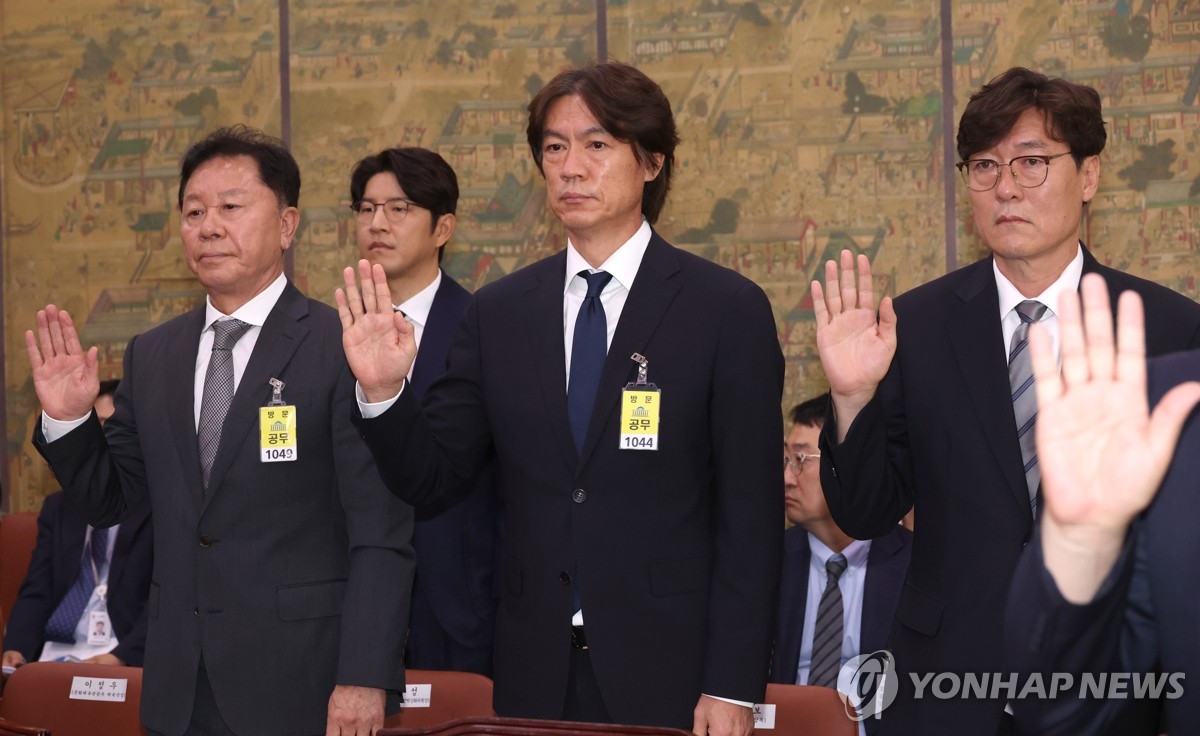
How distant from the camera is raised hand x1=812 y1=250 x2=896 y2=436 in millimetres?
2217

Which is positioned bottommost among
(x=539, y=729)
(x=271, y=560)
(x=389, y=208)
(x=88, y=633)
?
(x=88, y=633)

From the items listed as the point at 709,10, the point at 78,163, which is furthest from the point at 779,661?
the point at 78,163

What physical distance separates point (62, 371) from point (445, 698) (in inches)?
43.2

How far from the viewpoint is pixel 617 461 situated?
92.8 inches

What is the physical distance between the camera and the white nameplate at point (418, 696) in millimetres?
2750

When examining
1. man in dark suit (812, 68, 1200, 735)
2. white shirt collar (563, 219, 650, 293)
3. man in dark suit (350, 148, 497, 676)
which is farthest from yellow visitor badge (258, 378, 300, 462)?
man in dark suit (812, 68, 1200, 735)

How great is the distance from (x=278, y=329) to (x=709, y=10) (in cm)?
320

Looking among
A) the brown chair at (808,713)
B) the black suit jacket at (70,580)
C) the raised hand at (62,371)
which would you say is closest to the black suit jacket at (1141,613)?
the brown chair at (808,713)

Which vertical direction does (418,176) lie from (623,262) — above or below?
above

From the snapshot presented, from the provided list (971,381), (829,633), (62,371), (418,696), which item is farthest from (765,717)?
(62,371)

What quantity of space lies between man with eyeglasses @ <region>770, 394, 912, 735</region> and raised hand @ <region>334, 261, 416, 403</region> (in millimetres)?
1488

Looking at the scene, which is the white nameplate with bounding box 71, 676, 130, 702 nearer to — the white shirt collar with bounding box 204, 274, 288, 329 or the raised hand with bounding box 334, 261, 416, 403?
the white shirt collar with bounding box 204, 274, 288, 329

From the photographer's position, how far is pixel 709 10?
208 inches

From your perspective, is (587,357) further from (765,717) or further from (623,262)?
(765,717)
